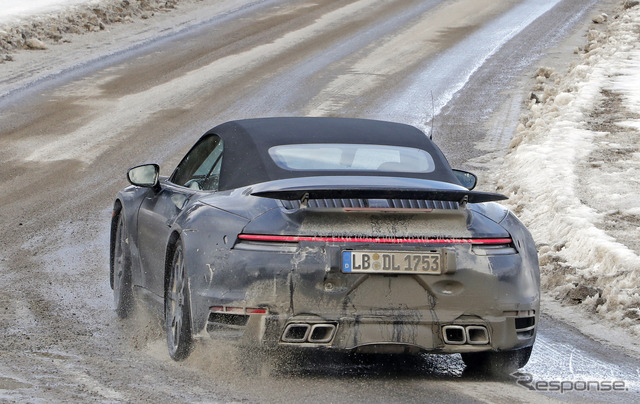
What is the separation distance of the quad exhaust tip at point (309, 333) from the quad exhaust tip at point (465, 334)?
1.74 ft

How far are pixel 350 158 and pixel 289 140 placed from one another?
1.15 feet

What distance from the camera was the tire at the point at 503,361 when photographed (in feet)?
18.7

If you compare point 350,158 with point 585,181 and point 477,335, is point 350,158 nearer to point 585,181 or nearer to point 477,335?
point 477,335

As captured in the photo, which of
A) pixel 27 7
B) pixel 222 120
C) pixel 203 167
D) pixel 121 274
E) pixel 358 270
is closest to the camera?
pixel 358 270

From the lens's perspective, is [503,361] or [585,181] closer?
[503,361]

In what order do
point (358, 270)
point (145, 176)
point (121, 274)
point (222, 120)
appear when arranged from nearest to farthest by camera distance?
1. point (358, 270)
2. point (145, 176)
3. point (121, 274)
4. point (222, 120)

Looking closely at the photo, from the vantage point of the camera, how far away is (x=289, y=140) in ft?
20.8

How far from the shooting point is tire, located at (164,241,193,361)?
5586 mm

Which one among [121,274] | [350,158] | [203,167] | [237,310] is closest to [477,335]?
[237,310]

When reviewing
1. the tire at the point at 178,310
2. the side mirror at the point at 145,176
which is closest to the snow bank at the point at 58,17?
the side mirror at the point at 145,176

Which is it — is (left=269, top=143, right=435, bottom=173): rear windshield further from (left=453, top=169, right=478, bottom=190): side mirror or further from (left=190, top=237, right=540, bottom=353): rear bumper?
(left=190, top=237, right=540, bottom=353): rear bumper

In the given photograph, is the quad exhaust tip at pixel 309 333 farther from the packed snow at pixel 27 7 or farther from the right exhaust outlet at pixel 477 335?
the packed snow at pixel 27 7

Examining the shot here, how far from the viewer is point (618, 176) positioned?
1113 cm
